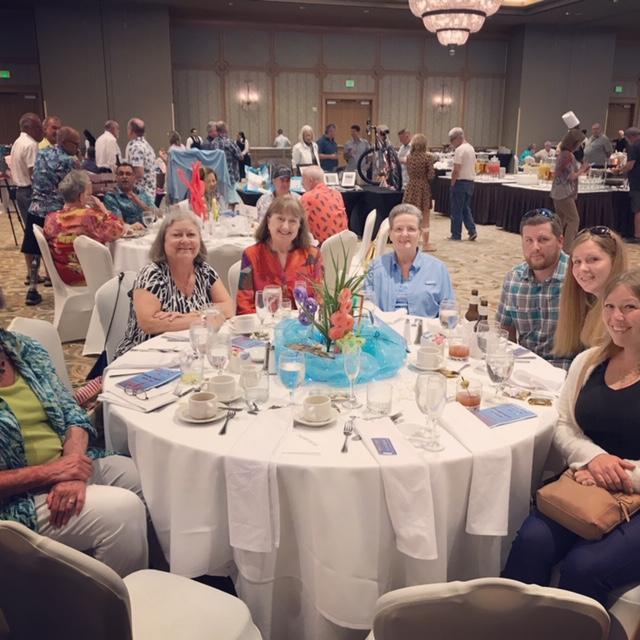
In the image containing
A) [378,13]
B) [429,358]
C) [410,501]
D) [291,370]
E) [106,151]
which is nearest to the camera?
[410,501]

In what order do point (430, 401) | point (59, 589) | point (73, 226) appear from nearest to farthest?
point (59, 589), point (430, 401), point (73, 226)

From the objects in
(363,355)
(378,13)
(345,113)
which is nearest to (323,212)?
(363,355)

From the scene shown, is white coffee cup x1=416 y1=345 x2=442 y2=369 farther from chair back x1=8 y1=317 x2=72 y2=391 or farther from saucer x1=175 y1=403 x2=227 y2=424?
chair back x1=8 y1=317 x2=72 y2=391

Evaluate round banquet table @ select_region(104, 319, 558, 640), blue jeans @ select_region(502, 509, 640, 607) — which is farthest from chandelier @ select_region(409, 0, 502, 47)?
blue jeans @ select_region(502, 509, 640, 607)

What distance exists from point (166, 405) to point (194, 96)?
14.7 m

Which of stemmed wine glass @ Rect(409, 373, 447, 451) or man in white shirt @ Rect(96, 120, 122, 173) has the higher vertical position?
man in white shirt @ Rect(96, 120, 122, 173)

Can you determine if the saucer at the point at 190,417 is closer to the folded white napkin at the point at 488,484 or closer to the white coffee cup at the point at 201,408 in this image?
the white coffee cup at the point at 201,408

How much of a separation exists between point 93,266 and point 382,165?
6.48m

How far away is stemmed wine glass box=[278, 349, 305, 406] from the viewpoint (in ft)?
6.60

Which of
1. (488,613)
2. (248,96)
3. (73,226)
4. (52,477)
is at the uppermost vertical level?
(248,96)

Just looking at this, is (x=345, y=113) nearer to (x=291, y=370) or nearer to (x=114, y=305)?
(x=114, y=305)

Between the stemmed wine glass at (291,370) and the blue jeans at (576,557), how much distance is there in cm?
81

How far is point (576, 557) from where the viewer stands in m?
1.73

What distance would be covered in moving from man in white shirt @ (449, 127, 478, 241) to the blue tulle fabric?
292 inches
